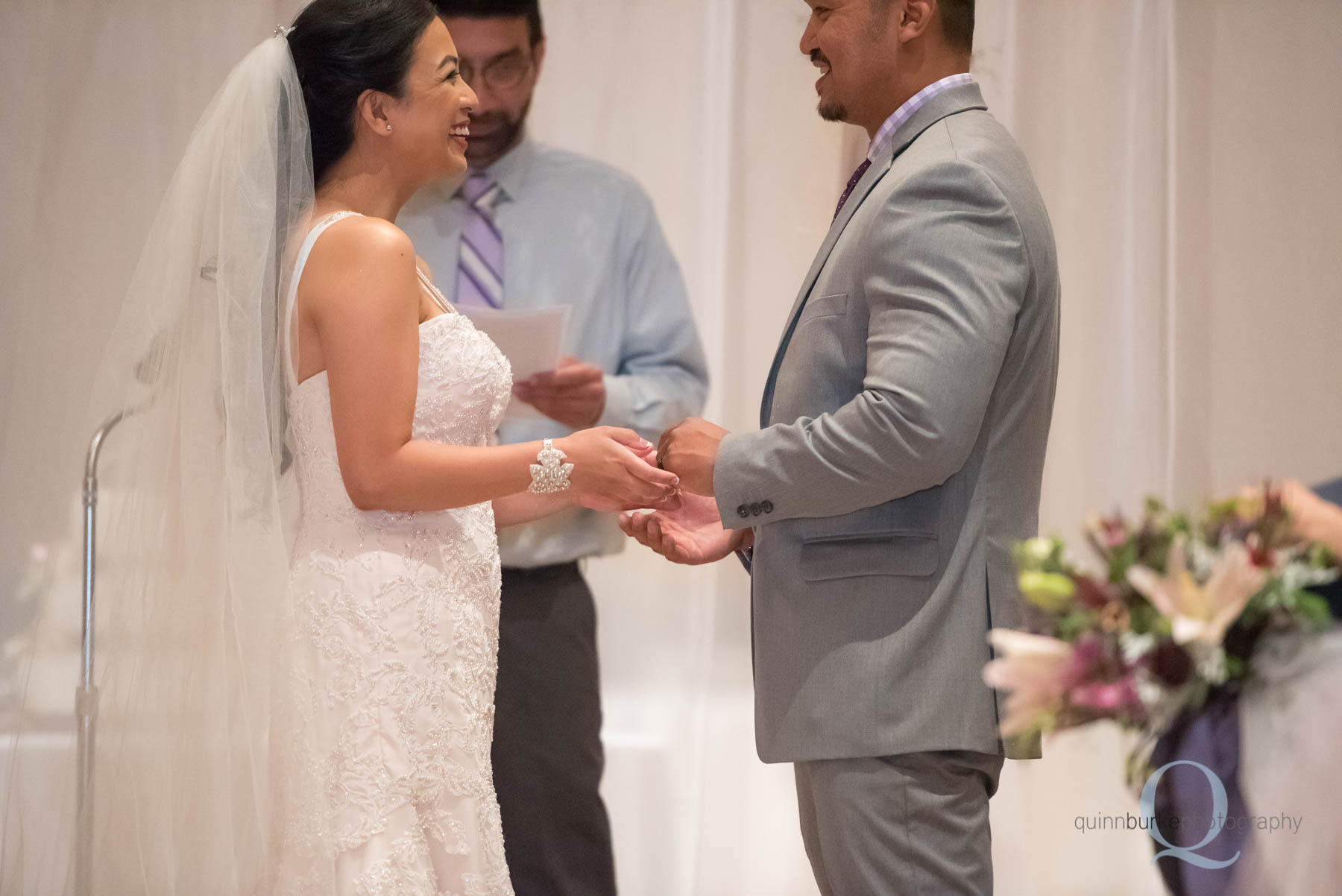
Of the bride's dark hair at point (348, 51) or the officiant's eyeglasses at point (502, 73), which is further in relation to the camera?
the officiant's eyeglasses at point (502, 73)

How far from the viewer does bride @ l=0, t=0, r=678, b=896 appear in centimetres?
174

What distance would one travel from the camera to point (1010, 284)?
167cm

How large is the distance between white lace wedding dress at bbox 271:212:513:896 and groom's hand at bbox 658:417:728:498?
0.31m

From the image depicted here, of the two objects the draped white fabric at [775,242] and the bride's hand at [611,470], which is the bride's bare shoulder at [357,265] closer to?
the bride's hand at [611,470]

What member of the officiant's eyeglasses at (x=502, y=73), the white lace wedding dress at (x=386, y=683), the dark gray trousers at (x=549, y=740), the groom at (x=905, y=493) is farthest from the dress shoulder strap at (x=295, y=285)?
the officiant's eyeglasses at (x=502, y=73)

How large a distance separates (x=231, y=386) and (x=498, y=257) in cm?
135

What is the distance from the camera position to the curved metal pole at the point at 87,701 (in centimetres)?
190

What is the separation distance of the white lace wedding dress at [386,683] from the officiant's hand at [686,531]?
41 cm

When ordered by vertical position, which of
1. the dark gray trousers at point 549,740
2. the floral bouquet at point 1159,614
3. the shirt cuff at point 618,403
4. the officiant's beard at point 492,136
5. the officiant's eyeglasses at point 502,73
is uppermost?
the officiant's eyeglasses at point 502,73

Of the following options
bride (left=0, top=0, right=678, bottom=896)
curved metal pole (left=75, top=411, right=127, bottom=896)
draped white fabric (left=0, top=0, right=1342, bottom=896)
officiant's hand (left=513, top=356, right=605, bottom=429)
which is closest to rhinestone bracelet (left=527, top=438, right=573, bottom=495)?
bride (left=0, top=0, right=678, bottom=896)

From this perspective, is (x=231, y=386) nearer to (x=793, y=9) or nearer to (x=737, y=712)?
(x=737, y=712)

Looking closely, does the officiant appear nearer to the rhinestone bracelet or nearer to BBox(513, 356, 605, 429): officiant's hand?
BBox(513, 356, 605, 429): officiant's hand

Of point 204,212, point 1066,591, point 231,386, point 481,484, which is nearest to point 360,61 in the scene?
point 204,212

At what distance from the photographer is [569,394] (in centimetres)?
287
